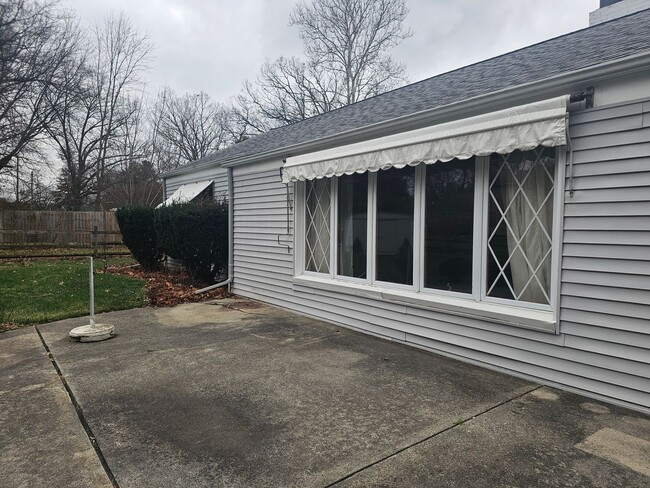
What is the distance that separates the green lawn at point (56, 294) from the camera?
21.2 feet

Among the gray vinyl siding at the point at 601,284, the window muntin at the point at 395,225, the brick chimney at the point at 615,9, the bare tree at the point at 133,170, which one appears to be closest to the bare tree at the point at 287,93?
the bare tree at the point at 133,170

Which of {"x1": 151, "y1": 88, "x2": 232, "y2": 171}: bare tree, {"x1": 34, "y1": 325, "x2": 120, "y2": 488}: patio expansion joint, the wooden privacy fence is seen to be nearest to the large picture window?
{"x1": 34, "y1": 325, "x2": 120, "y2": 488}: patio expansion joint

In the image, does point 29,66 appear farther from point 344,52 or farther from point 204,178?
point 344,52

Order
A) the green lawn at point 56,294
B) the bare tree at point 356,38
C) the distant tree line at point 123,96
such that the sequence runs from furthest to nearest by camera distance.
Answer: the bare tree at point 356,38, the distant tree line at point 123,96, the green lawn at point 56,294

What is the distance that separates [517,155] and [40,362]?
17.3 feet

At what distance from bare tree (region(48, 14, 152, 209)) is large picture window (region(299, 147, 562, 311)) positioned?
22.2m

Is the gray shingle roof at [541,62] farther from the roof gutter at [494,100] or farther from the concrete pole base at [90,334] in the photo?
the concrete pole base at [90,334]

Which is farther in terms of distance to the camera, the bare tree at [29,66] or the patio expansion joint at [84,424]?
the bare tree at [29,66]

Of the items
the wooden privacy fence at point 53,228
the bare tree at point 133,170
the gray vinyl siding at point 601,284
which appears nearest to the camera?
the gray vinyl siding at point 601,284

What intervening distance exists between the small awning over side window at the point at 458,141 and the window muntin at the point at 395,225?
35 centimetres

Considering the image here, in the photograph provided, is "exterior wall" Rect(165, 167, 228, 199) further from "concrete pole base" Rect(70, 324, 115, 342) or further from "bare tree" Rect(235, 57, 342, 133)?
"bare tree" Rect(235, 57, 342, 133)

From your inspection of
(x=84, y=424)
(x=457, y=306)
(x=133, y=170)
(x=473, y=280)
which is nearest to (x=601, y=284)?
(x=473, y=280)

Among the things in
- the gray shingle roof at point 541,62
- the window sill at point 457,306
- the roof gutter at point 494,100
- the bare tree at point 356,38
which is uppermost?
the bare tree at point 356,38

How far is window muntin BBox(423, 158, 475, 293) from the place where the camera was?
4422 mm
